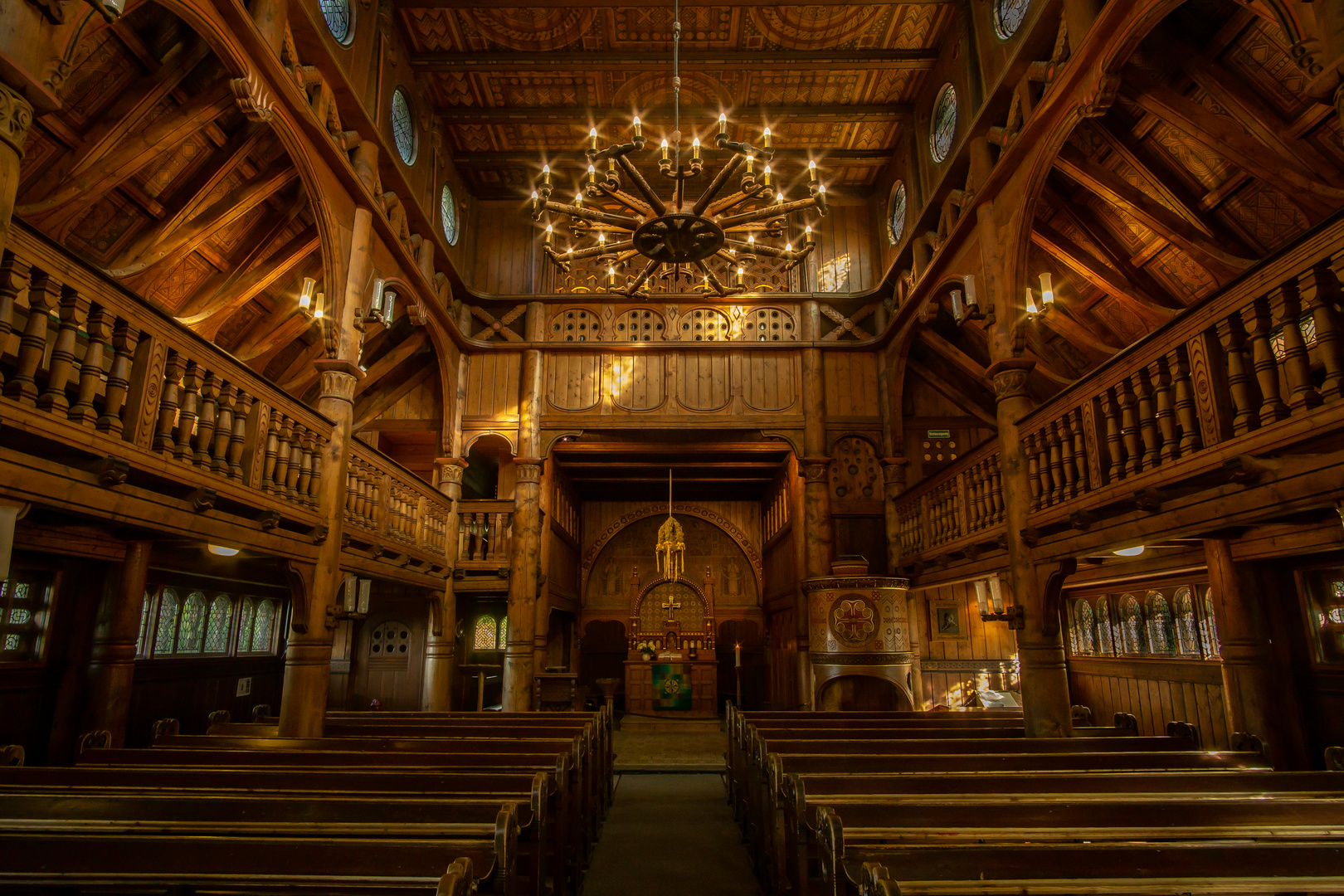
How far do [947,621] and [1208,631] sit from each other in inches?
201

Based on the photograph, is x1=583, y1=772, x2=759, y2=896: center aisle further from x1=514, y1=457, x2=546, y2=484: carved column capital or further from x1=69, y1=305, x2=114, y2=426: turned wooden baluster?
x1=514, y1=457, x2=546, y2=484: carved column capital

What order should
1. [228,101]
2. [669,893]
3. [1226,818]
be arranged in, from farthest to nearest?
[228,101] → [669,893] → [1226,818]

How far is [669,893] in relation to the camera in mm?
5746

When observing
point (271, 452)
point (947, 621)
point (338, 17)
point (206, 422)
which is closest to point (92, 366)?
point (206, 422)

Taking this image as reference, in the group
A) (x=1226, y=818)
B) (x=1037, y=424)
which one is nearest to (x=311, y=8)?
(x=1037, y=424)

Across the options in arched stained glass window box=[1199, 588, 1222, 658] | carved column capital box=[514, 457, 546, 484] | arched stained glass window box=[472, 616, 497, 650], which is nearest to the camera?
arched stained glass window box=[1199, 588, 1222, 658]

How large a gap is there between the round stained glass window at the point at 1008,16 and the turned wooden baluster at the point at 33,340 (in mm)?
10059

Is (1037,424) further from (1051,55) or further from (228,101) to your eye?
(228,101)

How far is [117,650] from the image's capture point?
315 inches

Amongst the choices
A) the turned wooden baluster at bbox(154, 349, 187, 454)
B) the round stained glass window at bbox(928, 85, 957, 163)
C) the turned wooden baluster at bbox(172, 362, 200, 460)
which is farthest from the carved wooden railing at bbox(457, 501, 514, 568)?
the round stained glass window at bbox(928, 85, 957, 163)

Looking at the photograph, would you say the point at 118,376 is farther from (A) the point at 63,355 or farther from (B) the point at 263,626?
(B) the point at 263,626

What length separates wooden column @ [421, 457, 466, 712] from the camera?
12344mm

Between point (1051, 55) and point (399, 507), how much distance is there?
10185 millimetres

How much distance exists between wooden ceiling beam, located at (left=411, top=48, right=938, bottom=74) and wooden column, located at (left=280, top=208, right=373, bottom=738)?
492 centimetres
